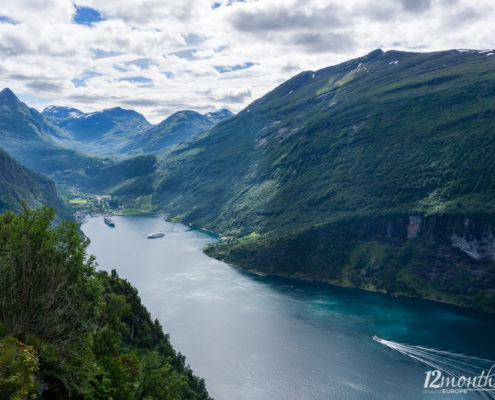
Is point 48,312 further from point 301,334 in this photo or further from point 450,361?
point 450,361

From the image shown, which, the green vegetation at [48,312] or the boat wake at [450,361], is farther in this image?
the boat wake at [450,361]

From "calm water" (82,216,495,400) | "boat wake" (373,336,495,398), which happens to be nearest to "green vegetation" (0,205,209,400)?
"calm water" (82,216,495,400)

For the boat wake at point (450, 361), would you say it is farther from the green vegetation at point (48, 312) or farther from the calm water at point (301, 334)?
the green vegetation at point (48, 312)

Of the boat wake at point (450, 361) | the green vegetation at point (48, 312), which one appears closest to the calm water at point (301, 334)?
the boat wake at point (450, 361)

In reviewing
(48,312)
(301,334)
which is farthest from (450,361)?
(48,312)

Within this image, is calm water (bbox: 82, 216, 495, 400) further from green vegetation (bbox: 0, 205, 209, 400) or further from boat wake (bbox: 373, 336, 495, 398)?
green vegetation (bbox: 0, 205, 209, 400)
